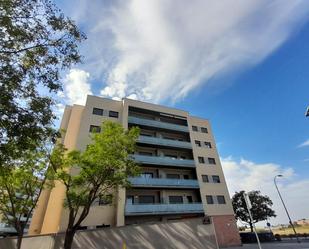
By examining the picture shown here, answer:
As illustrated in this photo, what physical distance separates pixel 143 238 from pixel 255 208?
3256 centimetres

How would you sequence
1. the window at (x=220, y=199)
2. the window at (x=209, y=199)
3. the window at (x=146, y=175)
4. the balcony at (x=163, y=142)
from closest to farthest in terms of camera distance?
1. the window at (x=146, y=175)
2. the window at (x=209, y=199)
3. the balcony at (x=163, y=142)
4. the window at (x=220, y=199)

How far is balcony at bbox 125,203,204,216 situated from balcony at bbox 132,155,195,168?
4.92 m

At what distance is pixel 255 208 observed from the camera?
41438mm

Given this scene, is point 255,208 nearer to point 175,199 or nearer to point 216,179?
point 216,179

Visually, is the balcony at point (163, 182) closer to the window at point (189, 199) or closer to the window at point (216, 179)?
the window at point (189, 199)

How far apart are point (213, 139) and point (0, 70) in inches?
1224

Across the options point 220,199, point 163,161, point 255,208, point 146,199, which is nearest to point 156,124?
point 163,161

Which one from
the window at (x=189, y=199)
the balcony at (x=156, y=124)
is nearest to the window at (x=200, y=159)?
the balcony at (x=156, y=124)

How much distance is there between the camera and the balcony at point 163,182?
24.5m

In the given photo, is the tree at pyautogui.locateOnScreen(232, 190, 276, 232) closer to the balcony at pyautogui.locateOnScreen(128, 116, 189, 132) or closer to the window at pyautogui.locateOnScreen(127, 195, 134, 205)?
the balcony at pyautogui.locateOnScreen(128, 116, 189, 132)

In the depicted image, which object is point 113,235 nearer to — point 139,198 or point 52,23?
point 139,198

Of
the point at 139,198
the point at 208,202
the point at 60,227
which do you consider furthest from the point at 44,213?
the point at 208,202

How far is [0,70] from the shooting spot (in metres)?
7.16

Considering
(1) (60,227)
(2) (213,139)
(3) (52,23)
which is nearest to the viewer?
(3) (52,23)
